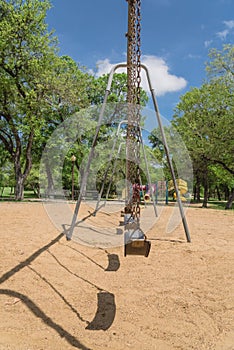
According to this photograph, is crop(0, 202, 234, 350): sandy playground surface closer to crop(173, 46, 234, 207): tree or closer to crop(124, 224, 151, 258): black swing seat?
crop(124, 224, 151, 258): black swing seat

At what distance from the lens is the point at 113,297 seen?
311cm

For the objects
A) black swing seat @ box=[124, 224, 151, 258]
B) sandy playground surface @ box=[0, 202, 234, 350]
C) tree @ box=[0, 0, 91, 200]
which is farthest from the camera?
tree @ box=[0, 0, 91, 200]

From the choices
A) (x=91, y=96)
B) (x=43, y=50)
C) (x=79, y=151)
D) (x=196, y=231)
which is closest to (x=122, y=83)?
(x=91, y=96)

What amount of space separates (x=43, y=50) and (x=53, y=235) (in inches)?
613

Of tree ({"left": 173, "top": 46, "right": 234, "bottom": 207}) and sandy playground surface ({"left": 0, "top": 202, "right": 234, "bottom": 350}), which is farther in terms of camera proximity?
tree ({"left": 173, "top": 46, "right": 234, "bottom": 207})

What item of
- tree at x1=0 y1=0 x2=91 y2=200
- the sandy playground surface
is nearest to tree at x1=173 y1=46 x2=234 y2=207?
tree at x1=0 y1=0 x2=91 y2=200

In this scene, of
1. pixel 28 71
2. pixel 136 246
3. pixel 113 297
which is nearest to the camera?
pixel 113 297

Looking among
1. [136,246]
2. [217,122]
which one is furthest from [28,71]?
[136,246]

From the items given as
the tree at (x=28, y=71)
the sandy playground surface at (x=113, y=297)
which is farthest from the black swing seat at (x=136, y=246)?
the tree at (x=28, y=71)

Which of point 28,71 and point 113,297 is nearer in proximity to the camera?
point 113,297

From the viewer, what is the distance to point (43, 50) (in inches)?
696

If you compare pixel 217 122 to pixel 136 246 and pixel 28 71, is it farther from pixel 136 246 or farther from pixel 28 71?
pixel 136 246

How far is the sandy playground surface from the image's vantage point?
2314 mm

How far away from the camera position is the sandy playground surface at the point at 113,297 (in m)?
2.31
